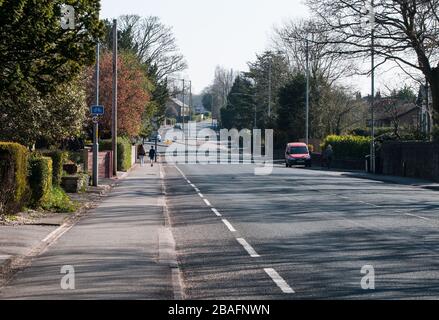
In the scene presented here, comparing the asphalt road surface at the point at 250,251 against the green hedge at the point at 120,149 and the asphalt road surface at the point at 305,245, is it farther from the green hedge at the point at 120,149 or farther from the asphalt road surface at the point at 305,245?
the green hedge at the point at 120,149

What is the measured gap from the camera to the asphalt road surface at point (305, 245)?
35.2 ft

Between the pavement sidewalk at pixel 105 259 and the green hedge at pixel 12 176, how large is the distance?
1568mm

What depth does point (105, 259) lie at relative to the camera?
43.7 feet

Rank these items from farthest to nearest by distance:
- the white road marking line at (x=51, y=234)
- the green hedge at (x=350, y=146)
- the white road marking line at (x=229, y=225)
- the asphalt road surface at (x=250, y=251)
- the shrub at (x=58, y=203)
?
the green hedge at (x=350, y=146) → the shrub at (x=58, y=203) → the white road marking line at (x=229, y=225) → the white road marking line at (x=51, y=234) → the asphalt road surface at (x=250, y=251)

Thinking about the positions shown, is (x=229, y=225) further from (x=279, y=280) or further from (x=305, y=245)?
(x=279, y=280)

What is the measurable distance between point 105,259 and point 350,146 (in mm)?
48834

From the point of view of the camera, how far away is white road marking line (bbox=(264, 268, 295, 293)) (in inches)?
415

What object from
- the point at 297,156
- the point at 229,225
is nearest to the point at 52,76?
the point at 229,225

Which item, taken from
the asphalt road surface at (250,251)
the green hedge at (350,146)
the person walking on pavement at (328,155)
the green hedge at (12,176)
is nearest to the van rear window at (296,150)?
the green hedge at (350,146)

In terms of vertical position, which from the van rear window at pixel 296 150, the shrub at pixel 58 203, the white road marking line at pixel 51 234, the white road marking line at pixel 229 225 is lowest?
the white road marking line at pixel 51 234

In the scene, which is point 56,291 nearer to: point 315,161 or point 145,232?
point 145,232

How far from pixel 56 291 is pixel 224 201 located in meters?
17.2

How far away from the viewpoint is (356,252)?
14.2 metres

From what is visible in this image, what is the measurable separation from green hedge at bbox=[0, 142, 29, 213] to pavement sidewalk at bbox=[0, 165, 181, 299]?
157 centimetres
